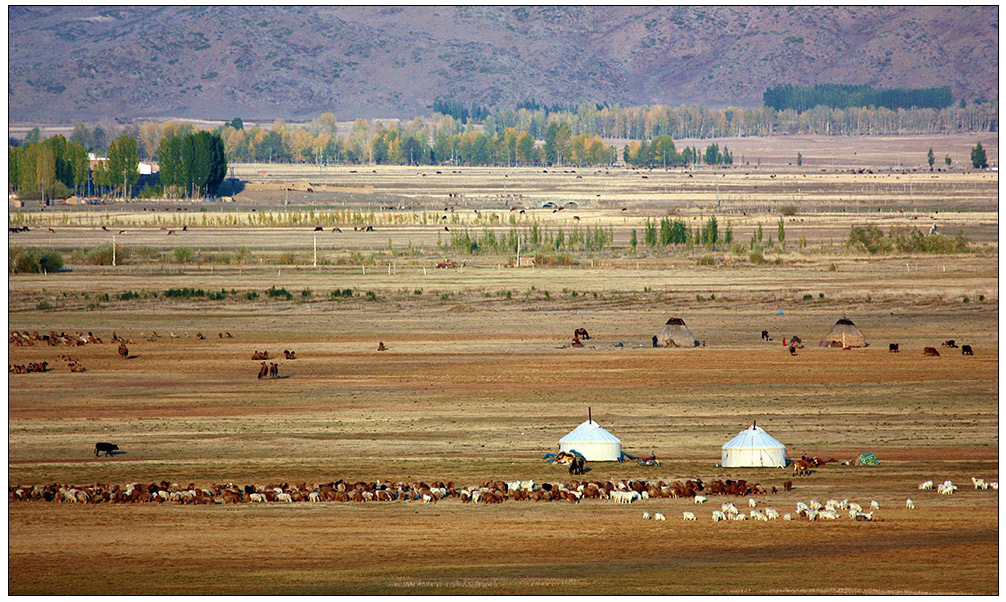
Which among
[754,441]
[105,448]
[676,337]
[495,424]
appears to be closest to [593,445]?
[754,441]

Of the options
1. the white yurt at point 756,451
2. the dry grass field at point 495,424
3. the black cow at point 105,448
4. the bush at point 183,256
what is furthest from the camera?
the bush at point 183,256

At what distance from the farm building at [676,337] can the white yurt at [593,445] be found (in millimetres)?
15634

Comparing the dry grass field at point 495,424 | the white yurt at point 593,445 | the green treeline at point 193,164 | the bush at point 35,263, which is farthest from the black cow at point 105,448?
the green treeline at point 193,164

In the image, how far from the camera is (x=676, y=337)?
126 feet

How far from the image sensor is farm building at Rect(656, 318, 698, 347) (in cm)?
3834

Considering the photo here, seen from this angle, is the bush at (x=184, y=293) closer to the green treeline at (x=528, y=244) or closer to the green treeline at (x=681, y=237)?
the green treeline at (x=528, y=244)

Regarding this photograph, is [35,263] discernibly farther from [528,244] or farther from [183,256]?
[528,244]

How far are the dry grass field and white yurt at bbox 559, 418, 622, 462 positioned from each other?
0.68 feet

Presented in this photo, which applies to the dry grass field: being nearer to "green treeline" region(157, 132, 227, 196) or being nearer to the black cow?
the black cow

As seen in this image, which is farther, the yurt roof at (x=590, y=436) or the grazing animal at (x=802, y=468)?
the yurt roof at (x=590, y=436)

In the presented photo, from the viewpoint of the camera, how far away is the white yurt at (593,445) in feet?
74.8

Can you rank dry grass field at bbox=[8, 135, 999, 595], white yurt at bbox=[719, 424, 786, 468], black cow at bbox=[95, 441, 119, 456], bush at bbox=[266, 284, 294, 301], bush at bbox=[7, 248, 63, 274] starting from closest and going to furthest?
1. dry grass field at bbox=[8, 135, 999, 595]
2. white yurt at bbox=[719, 424, 786, 468]
3. black cow at bbox=[95, 441, 119, 456]
4. bush at bbox=[266, 284, 294, 301]
5. bush at bbox=[7, 248, 63, 274]

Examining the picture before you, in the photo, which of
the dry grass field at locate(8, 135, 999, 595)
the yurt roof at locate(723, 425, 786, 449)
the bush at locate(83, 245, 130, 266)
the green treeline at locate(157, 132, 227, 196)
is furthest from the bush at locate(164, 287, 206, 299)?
the green treeline at locate(157, 132, 227, 196)

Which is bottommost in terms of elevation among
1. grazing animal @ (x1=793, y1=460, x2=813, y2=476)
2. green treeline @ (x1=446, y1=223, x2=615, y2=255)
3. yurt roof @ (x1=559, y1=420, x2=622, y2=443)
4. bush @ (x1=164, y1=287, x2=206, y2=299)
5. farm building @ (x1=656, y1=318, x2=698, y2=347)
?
grazing animal @ (x1=793, y1=460, x2=813, y2=476)
